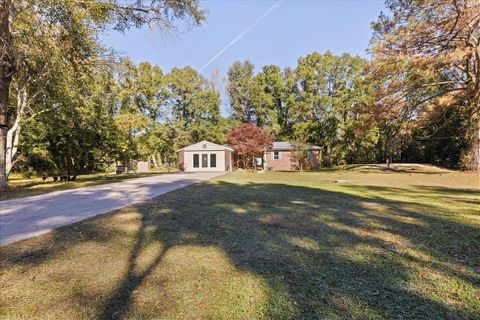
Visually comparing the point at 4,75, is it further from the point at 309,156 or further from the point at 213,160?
the point at 309,156

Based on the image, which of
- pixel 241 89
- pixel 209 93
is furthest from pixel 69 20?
pixel 241 89

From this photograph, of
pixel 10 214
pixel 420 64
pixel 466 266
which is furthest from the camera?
pixel 420 64

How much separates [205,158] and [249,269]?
22.2 metres

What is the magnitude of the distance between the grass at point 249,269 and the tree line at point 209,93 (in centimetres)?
814

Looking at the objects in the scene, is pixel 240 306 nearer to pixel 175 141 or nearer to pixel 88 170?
pixel 88 170

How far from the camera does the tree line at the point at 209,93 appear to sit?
998cm

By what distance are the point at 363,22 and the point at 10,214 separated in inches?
817

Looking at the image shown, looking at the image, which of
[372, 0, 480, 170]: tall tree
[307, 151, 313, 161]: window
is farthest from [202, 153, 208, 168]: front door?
[372, 0, 480, 170]: tall tree

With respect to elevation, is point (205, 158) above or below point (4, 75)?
→ below

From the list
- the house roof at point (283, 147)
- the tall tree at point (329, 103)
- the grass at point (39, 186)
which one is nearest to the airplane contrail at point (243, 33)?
the tall tree at point (329, 103)

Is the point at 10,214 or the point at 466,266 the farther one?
the point at 10,214

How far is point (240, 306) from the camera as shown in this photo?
2.20 metres

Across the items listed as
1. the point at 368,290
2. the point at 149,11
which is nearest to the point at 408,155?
the point at 149,11

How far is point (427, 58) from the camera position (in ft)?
48.8
